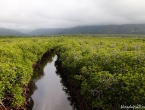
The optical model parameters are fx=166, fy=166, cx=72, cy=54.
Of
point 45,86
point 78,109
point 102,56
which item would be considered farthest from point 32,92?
point 102,56

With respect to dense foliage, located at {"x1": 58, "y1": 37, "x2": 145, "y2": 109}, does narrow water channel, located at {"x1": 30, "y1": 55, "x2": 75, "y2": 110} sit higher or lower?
lower

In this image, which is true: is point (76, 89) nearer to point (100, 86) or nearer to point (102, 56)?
point (102, 56)

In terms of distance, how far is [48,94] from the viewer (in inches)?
1169

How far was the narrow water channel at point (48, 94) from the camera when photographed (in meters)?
25.2

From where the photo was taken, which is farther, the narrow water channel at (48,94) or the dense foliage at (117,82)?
the narrow water channel at (48,94)

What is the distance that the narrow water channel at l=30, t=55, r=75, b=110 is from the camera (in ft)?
82.6

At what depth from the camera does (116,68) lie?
19797 mm

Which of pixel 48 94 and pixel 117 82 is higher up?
pixel 117 82

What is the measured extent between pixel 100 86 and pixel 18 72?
1012cm

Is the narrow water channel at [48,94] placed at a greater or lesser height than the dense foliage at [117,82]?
lesser

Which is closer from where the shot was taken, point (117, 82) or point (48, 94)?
point (117, 82)

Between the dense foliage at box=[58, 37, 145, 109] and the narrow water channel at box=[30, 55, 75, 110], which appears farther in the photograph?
the narrow water channel at box=[30, 55, 75, 110]

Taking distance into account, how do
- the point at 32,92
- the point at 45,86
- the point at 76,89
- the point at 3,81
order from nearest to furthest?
the point at 3,81, the point at 76,89, the point at 32,92, the point at 45,86

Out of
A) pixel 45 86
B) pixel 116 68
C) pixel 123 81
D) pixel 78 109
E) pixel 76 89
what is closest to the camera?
pixel 123 81
